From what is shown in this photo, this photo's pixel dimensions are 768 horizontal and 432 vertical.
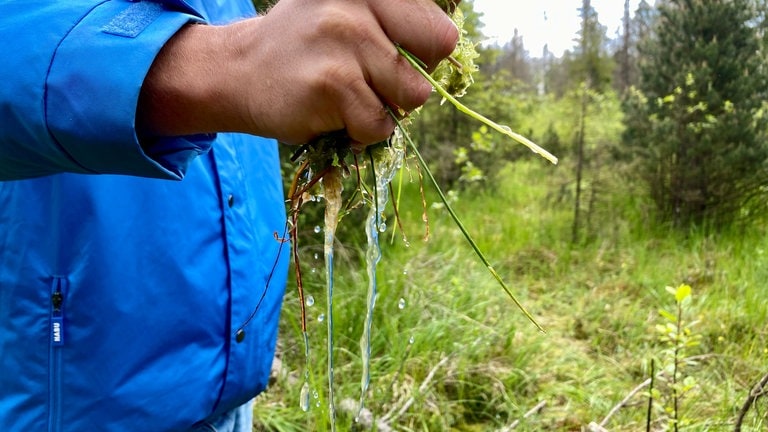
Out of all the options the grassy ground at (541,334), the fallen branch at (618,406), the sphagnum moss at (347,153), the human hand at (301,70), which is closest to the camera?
the human hand at (301,70)

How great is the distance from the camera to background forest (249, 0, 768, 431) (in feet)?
8.11

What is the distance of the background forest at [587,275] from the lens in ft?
8.11

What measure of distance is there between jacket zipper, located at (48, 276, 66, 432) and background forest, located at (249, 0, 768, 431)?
1.87 feet

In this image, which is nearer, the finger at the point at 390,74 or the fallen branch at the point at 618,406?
the finger at the point at 390,74

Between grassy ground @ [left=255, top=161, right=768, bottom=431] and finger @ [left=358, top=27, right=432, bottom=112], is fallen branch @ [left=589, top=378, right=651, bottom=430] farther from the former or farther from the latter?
finger @ [left=358, top=27, right=432, bottom=112]

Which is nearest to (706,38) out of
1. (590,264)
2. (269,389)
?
(590,264)

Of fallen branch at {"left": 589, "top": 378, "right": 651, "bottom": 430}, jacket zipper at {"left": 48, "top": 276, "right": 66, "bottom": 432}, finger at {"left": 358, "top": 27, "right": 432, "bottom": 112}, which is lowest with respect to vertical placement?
fallen branch at {"left": 589, "top": 378, "right": 651, "bottom": 430}

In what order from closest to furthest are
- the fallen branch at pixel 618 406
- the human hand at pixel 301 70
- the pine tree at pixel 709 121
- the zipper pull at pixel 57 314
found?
the human hand at pixel 301 70 → the zipper pull at pixel 57 314 → the fallen branch at pixel 618 406 → the pine tree at pixel 709 121

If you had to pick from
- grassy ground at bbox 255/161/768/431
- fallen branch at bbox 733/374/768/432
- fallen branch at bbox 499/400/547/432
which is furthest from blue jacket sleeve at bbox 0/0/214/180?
fallen branch at bbox 499/400/547/432

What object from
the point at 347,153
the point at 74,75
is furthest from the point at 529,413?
the point at 74,75

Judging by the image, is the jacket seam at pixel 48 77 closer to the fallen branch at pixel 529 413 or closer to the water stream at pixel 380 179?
the water stream at pixel 380 179

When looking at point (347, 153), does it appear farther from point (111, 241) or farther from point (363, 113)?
point (111, 241)

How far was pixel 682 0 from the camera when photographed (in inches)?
219

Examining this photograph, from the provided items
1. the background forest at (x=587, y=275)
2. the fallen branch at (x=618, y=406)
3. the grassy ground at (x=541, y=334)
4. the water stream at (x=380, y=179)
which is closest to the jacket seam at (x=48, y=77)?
the water stream at (x=380, y=179)
